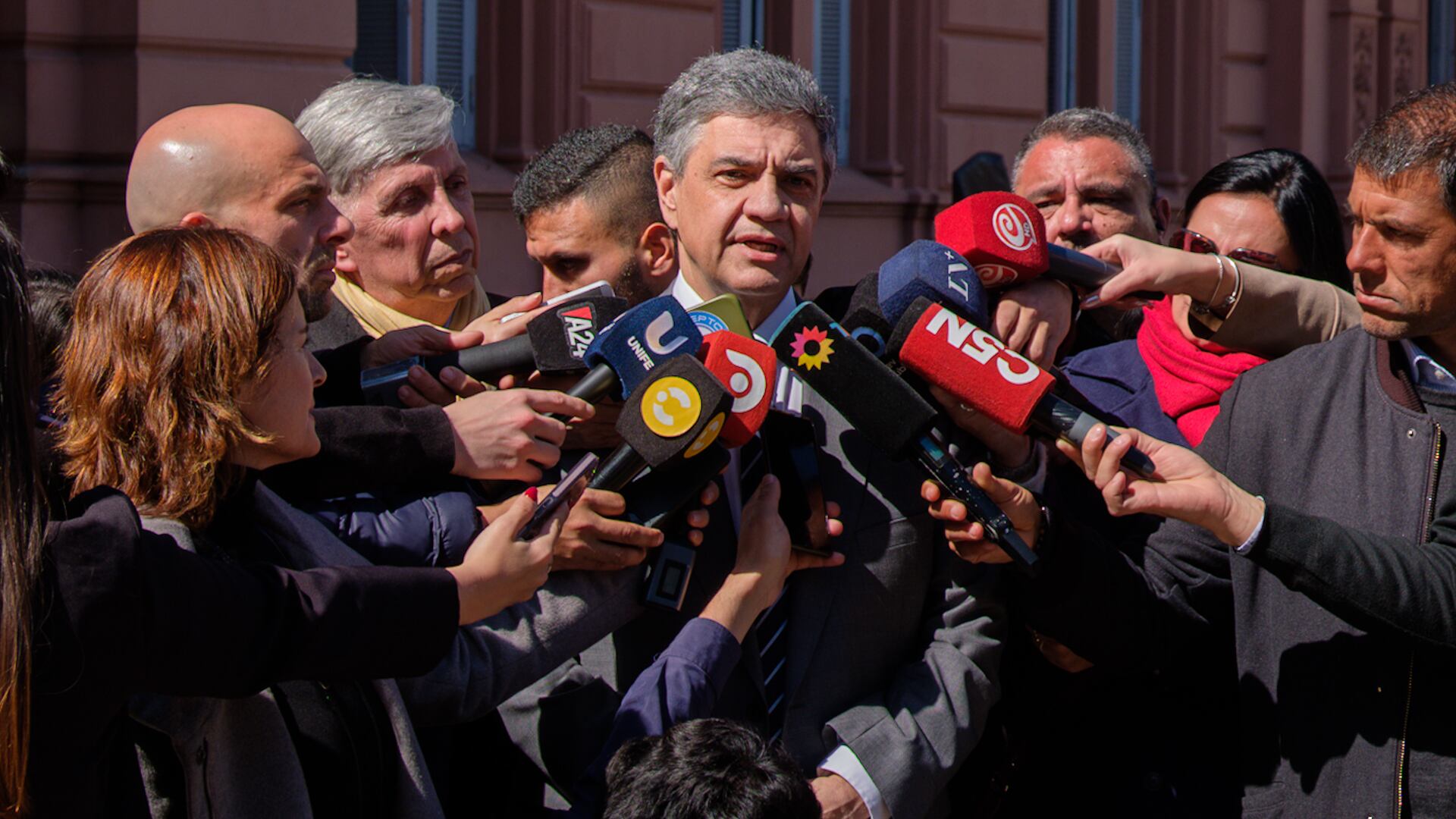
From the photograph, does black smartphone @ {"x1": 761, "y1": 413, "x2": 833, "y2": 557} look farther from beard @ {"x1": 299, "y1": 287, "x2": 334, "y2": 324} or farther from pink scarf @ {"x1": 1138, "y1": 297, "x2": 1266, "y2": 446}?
pink scarf @ {"x1": 1138, "y1": 297, "x2": 1266, "y2": 446}

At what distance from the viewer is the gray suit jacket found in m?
1.95

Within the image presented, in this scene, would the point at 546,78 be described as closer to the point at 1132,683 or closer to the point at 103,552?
the point at 1132,683

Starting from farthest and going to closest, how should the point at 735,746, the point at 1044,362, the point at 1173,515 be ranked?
1. the point at 1044,362
2. the point at 1173,515
3. the point at 735,746

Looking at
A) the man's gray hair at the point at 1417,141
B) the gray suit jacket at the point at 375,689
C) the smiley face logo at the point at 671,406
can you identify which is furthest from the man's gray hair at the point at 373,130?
the man's gray hair at the point at 1417,141

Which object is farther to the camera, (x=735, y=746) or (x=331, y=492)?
(x=331, y=492)

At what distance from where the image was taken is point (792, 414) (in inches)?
95.3

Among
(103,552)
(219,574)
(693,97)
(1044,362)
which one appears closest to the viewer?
(103,552)

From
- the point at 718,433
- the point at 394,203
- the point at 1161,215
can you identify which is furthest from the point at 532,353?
the point at 1161,215

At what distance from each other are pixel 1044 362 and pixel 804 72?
65 cm

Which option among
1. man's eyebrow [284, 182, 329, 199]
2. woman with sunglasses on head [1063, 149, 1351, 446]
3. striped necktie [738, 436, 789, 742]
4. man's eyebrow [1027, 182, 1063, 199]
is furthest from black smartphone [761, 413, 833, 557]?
man's eyebrow [1027, 182, 1063, 199]

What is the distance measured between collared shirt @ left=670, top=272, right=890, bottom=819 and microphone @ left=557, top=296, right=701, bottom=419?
0.59 feet

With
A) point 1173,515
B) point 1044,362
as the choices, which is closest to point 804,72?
point 1044,362

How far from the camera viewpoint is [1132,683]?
2.71 m

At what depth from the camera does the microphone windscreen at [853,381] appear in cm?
219
